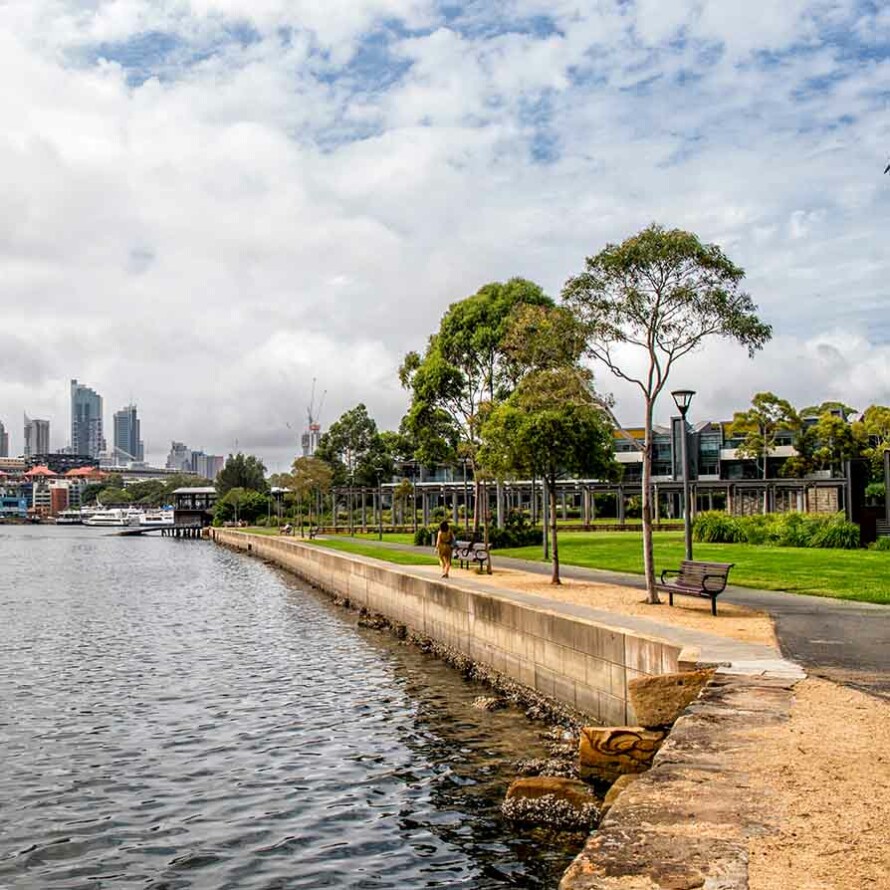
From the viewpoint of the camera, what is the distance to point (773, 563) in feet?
97.7

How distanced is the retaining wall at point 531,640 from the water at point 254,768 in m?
0.90

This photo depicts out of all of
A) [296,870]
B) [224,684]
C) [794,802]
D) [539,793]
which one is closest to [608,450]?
[224,684]

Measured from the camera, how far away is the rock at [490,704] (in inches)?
690

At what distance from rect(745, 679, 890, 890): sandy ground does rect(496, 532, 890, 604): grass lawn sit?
39.0 feet

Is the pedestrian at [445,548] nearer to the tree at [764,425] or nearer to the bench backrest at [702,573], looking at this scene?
the bench backrest at [702,573]

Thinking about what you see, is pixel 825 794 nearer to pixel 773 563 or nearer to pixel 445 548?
pixel 445 548

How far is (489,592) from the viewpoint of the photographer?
76.6 feet

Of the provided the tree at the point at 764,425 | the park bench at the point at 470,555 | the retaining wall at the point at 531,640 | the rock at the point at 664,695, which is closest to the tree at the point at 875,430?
the tree at the point at 764,425

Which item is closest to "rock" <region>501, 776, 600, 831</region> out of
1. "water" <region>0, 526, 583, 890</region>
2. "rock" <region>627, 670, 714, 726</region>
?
"water" <region>0, 526, 583, 890</region>

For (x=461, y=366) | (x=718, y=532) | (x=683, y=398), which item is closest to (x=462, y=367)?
(x=461, y=366)

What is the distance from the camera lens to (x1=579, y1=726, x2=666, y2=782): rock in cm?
1110

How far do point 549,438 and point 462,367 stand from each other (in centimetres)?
3103

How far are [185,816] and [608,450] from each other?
17.3 meters

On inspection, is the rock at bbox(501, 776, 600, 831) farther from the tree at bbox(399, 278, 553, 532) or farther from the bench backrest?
the tree at bbox(399, 278, 553, 532)
